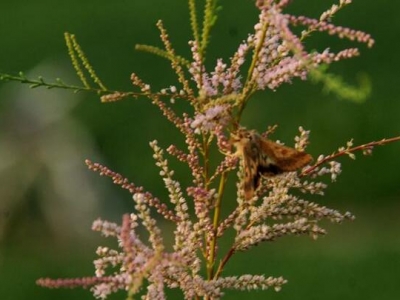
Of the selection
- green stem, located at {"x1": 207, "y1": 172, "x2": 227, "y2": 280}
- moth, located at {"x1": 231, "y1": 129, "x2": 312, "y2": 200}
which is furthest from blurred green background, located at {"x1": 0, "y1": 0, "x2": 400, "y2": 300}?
moth, located at {"x1": 231, "y1": 129, "x2": 312, "y2": 200}

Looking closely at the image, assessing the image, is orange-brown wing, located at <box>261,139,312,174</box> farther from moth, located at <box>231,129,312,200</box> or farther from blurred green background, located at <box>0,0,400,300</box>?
blurred green background, located at <box>0,0,400,300</box>

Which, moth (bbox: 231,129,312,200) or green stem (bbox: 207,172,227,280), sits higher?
moth (bbox: 231,129,312,200)

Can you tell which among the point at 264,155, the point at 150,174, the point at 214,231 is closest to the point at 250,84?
the point at 264,155

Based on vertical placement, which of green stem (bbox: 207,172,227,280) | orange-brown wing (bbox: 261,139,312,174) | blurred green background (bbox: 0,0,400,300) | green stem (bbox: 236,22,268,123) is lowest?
green stem (bbox: 207,172,227,280)

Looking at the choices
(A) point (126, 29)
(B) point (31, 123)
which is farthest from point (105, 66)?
(B) point (31, 123)

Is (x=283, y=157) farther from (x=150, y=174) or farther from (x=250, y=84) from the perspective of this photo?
(x=150, y=174)
